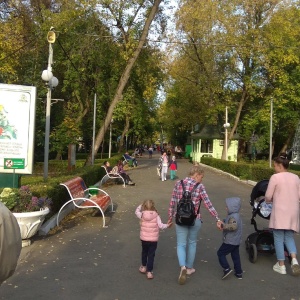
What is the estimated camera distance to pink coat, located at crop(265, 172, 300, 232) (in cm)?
573

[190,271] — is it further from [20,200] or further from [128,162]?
[128,162]

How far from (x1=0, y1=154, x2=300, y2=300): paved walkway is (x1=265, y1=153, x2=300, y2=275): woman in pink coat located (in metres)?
0.35

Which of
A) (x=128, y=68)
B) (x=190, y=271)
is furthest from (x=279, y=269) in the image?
(x=128, y=68)

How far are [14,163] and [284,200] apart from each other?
609 centimetres

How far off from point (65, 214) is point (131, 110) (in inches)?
1101

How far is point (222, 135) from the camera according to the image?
4288cm

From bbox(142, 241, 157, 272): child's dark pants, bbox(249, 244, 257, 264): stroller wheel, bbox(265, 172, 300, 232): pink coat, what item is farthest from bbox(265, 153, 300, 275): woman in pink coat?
bbox(142, 241, 157, 272): child's dark pants

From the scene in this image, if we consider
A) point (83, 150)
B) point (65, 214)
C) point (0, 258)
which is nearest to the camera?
point (0, 258)

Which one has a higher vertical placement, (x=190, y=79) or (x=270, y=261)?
(x=190, y=79)

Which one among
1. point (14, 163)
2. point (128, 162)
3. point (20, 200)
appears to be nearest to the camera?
point (20, 200)

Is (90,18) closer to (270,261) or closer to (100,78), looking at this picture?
(100,78)

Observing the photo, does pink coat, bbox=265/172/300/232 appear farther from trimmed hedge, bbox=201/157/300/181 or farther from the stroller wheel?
trimmed hedge, bbox=201/157/300/181

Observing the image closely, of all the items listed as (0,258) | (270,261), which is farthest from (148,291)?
(0,258)

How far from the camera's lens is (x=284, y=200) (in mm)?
5762
